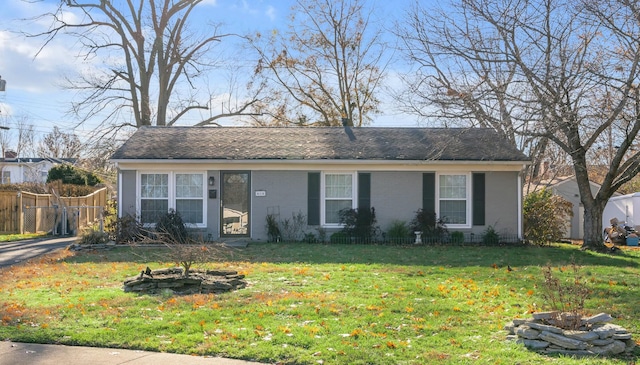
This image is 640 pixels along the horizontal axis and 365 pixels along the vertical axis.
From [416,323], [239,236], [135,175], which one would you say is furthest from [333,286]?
[135,175]

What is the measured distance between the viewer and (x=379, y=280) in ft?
37.1

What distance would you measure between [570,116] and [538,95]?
1.14 meters

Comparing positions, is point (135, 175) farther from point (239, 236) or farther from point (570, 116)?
point (570, 116)

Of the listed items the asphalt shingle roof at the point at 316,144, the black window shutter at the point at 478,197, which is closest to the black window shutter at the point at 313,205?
the asphalt shingle roof at the point at 316,144

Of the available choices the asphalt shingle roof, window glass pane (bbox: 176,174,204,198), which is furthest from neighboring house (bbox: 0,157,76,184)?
window glass pane (bbox: 176,174,204,198)

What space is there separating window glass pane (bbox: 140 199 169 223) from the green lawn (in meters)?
5.37

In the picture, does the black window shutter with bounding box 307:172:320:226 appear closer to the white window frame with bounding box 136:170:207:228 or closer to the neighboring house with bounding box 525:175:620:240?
the white window frame with bounding box 136:170:207:228

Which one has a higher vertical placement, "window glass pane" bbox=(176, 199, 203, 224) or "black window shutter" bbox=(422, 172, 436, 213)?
"black window shutter" bbox=(422, 172, 436, 213)

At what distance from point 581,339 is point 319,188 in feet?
44.2

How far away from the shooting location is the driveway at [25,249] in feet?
51.6

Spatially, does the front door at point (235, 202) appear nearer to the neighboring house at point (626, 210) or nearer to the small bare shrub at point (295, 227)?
the small bare shrub at point (295, 227)

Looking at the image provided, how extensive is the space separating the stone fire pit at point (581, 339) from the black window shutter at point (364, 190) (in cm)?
1274

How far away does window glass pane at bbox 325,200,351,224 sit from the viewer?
19.7 meters

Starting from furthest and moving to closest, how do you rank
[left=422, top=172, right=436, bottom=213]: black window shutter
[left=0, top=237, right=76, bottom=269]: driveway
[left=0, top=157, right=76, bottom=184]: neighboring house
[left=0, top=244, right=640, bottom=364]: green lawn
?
[left=0, top=157, right=76, bottom=184]: neighboring house → [left=422, top=172, right=436, bottom=213]: black window shutter → [left=0, top=237, right=76, bottom=269]: driveway → [left=0, top=244, right=640, bottom=364]: green lawn
